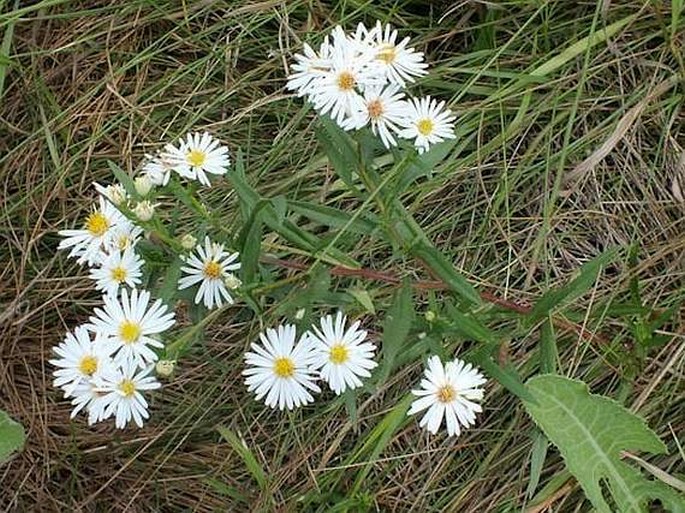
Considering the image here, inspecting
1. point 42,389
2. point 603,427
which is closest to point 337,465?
point 603,427

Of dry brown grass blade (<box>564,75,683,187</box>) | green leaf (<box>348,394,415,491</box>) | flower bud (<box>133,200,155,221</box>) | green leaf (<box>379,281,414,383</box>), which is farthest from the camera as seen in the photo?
dry brown grass blade (<box>564,75,683,187</box>)

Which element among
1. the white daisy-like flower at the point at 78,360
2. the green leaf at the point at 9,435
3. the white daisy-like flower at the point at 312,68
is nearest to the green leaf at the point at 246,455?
the green leaf at the point at 9,435

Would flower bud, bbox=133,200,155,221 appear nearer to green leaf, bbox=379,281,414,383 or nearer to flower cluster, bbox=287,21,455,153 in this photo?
flower cluster, bbox=287,21,455,153

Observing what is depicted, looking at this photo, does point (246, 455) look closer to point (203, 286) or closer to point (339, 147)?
point (203, 286)

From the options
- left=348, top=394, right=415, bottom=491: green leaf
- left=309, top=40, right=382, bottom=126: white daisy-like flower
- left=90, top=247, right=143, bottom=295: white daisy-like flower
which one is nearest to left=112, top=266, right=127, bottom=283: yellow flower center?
left=90, top=247, right=143, bottom=295: white daisy-like flower

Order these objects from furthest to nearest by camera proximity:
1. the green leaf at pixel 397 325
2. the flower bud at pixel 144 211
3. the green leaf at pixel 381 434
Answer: the green leaf at pixel 381 434, the green leaf at pixel 397 325, the flower bud at pixel 144 211

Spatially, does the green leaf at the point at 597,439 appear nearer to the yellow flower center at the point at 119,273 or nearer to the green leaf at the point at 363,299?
the green leaf at the point at 363,299

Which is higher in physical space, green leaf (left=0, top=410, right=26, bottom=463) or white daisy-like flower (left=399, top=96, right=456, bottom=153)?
white daisy-like flower (left=399, top=96, right=456, bottom=153)
